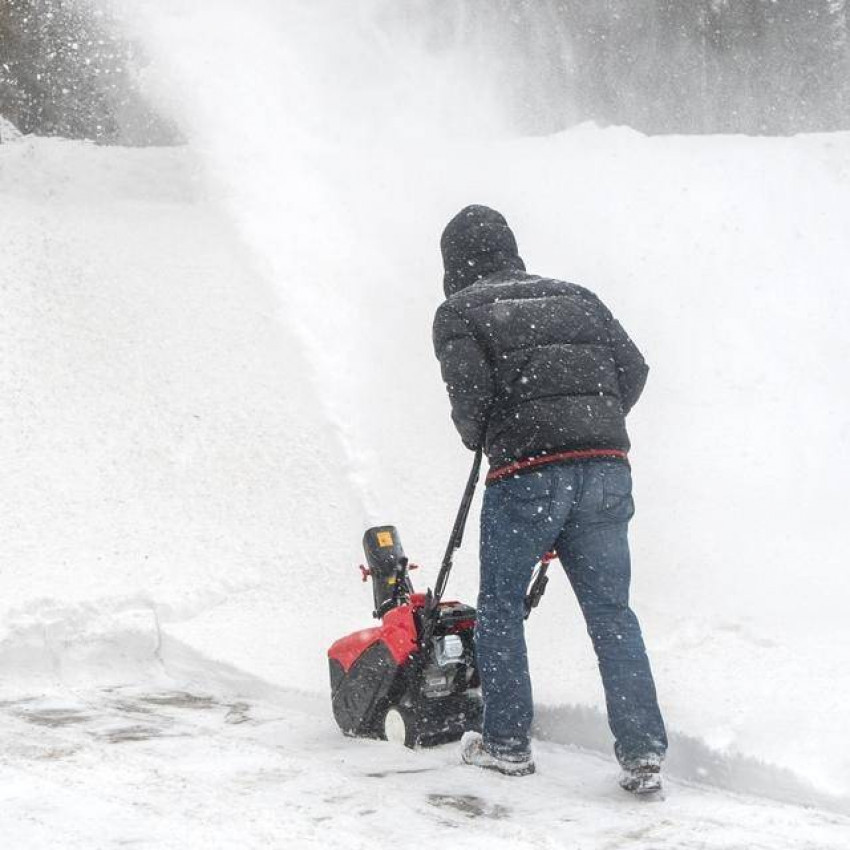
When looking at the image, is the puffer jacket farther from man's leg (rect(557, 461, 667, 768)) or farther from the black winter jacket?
man's leg (rect(557, 461, 667, 768))

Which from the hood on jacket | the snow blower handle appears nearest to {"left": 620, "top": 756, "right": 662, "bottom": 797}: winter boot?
the snow blower handle

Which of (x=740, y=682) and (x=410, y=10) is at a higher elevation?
(x=410, y=10)

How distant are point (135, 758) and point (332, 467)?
11.2 ft

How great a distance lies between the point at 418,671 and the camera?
3449mm

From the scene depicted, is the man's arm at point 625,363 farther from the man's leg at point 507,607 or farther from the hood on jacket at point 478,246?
the man's leg at point 507,607

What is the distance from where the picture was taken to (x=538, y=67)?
1217 cm

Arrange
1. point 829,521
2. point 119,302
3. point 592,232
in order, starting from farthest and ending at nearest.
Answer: point 592,232 → point 119,302 → point 829,521

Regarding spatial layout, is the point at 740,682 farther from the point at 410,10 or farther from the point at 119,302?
the point at 410,10

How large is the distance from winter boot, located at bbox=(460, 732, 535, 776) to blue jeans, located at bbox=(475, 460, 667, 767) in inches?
1.2

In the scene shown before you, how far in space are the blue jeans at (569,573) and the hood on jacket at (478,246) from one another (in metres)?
0.77

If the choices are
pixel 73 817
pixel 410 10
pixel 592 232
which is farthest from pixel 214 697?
pixel 410 10

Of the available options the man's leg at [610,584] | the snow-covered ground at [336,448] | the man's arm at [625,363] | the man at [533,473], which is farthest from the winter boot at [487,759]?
the man's arm at [625,363]

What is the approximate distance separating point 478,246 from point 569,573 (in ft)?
3.82

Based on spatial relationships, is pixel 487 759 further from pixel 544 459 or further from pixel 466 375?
pixel 466 375
